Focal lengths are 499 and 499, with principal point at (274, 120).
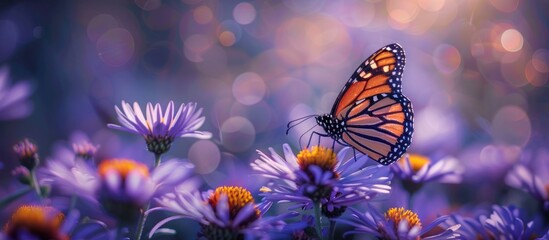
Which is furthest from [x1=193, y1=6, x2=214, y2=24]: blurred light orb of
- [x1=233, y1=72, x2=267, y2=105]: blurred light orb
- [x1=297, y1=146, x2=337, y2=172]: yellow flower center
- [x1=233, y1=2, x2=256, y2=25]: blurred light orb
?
[x1=297, y1=146, x2=337, y2=172]: yellow flower center

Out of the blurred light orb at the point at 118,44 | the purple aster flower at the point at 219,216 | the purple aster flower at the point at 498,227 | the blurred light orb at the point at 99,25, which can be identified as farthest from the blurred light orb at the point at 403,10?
the purple aster flower at the point at 219,216

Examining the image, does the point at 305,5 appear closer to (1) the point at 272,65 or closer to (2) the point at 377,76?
(1) the point at 272,65

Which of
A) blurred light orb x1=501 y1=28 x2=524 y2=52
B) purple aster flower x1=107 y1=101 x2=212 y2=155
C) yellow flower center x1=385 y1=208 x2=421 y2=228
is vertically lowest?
yellow flower center x1=385 y1=208 x2=421 y2=228

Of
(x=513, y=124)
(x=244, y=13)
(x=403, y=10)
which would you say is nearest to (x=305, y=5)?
(x=244, y=13)

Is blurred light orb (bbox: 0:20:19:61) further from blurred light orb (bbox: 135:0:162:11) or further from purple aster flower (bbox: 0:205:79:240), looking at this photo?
purple aster flower (bbox: 0:205:79:240)

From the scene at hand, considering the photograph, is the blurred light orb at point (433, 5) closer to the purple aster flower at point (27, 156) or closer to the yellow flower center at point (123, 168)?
the purple aster flower at point (27, 156)

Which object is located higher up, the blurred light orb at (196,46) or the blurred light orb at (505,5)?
the blurred light orb at (196,46)

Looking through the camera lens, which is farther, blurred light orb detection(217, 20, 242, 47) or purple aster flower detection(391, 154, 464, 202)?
blurred light orb detection(217, 20, 242, 47)
